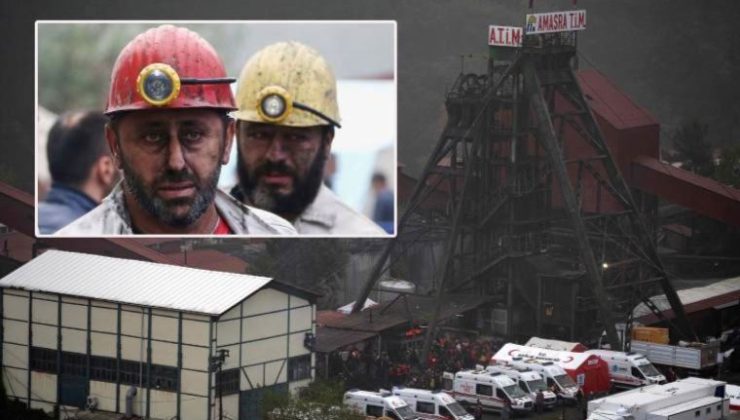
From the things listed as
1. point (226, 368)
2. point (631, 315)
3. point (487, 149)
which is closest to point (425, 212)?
point (487, 149)

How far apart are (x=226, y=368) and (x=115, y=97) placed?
4.04m

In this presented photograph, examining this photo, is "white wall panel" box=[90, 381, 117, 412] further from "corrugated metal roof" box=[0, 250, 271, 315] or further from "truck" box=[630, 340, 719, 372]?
"truck" box=[630, 340, 719, 372]

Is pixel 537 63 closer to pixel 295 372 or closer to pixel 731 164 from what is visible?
pixel 731 164

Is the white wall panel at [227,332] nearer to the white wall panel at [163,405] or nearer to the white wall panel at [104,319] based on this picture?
the white wall panel at [163,405]

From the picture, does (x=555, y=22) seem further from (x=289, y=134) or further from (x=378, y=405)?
(x=378, y=405)

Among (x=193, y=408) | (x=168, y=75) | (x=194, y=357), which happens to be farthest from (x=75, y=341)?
(x=168, y=75)

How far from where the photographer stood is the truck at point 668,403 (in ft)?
73.3

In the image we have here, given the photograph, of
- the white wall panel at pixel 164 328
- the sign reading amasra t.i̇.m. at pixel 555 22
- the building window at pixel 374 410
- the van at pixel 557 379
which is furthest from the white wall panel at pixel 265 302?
the sign reading amasra t.i̇.m. at pixel 555 22

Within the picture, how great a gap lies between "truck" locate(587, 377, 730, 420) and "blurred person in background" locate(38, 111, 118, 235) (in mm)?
6707

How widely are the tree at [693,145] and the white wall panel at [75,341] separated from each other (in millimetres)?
8545

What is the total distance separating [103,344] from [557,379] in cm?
545

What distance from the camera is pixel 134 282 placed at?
23312 millimetres

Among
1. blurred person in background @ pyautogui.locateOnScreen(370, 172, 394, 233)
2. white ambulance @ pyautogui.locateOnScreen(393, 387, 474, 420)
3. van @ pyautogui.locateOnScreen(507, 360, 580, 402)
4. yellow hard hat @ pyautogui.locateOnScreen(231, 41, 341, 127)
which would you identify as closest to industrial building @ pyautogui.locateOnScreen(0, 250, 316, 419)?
white ambulance @ pyautogui.locateOnScreen(393, 387, 474, 420)

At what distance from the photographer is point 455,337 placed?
25828 millimetres
